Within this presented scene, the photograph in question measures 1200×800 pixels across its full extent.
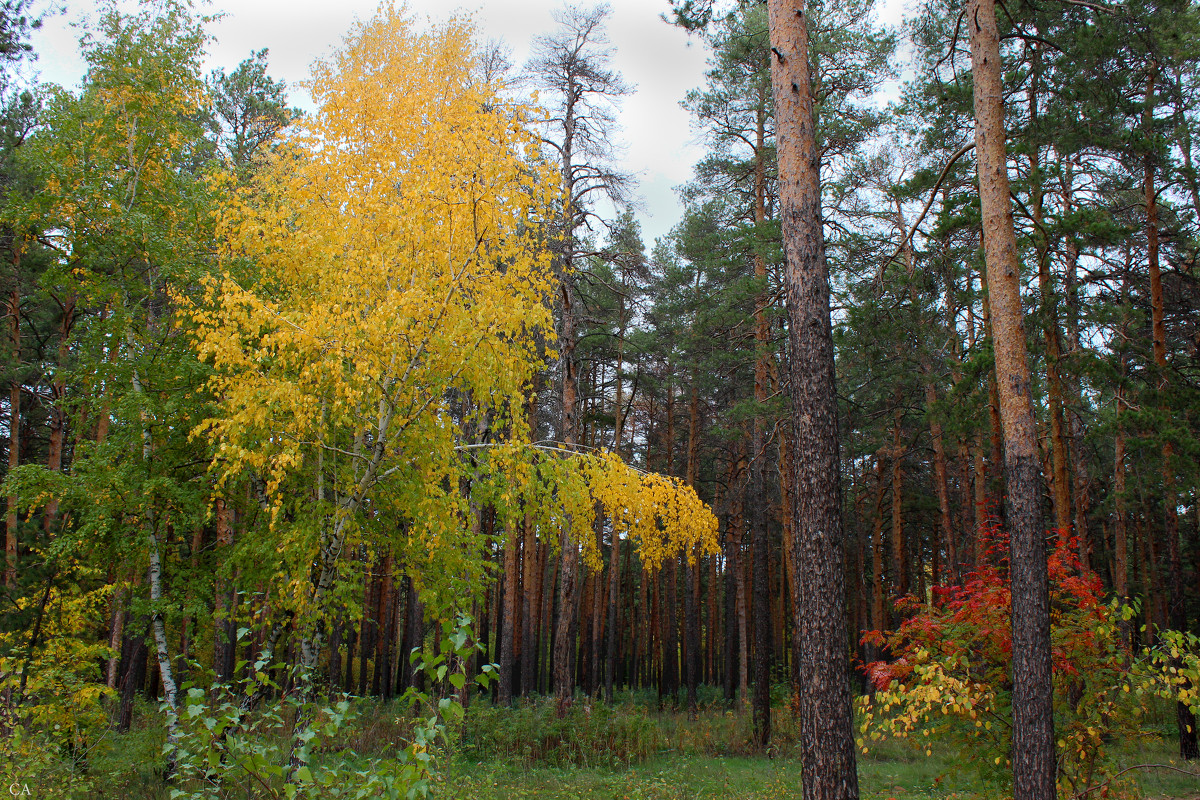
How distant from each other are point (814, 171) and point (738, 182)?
33.4 ft

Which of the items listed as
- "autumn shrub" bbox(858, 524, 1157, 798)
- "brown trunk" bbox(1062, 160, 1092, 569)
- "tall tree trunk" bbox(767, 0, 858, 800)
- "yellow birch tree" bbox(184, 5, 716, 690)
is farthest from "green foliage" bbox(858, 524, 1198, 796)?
"brown trunk" bbox(1062, 160, 1092, 569)

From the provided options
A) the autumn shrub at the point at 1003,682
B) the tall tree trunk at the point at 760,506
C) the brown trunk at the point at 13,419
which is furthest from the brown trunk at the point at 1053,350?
the brown trunk at the point at 13,419

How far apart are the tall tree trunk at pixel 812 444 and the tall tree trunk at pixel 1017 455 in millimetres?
1827

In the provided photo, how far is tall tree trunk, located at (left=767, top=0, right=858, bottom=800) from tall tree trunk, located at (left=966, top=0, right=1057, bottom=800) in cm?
183

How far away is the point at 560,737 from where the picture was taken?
468 inches

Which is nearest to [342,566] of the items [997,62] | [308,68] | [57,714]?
[57,714]

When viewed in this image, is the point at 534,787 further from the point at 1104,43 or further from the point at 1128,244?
the point at 1128,244

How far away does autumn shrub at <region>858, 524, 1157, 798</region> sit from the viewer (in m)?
5.87

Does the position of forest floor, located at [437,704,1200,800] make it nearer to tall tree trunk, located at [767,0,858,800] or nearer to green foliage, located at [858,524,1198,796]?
green foliage, located at [858,524,1198,796]

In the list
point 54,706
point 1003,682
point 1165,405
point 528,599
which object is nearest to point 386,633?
point 528,599

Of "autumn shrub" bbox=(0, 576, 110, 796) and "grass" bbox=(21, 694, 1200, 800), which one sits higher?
"autumn shrub" bbox=(0, 576, 110, 796)

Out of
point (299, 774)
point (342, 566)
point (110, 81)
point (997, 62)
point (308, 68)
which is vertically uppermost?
point (308, 68)

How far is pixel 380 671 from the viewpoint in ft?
80.1

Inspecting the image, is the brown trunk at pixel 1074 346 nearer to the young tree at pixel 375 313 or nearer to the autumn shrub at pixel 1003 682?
the autumn shrub at pixel 1003 682
